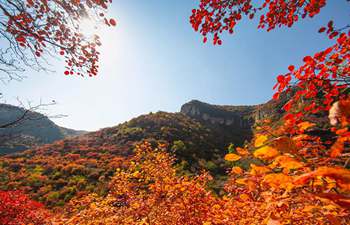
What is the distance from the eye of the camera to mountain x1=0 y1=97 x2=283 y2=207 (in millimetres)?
16391

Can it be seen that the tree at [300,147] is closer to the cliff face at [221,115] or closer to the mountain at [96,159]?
the mountain at [96,159]

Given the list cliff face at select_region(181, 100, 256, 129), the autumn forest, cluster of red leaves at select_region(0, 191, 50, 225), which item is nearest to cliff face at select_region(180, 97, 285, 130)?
cliff face at select_region(181, 100, 256, 129)

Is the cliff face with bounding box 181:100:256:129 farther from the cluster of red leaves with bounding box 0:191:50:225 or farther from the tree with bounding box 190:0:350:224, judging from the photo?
the tree with bounding box 190:0:350:224

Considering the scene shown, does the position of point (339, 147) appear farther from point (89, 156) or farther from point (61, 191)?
point (89, 156)

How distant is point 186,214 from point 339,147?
17.7 feet

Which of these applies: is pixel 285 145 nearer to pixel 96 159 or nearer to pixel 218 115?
pixel 96 159

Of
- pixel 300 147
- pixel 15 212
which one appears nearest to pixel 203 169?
pixel 15 212

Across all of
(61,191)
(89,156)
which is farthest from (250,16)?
(89,156)

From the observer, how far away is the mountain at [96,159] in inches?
645

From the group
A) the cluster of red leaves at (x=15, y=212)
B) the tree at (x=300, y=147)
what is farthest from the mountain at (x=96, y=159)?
the tree at (x=300, y=147)

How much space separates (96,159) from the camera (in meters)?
23.3

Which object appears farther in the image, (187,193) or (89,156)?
(89,156)

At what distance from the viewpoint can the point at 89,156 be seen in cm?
2450

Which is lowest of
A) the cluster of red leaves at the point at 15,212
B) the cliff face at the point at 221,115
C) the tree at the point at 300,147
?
the cluster of red leaves at the point at 15,212
